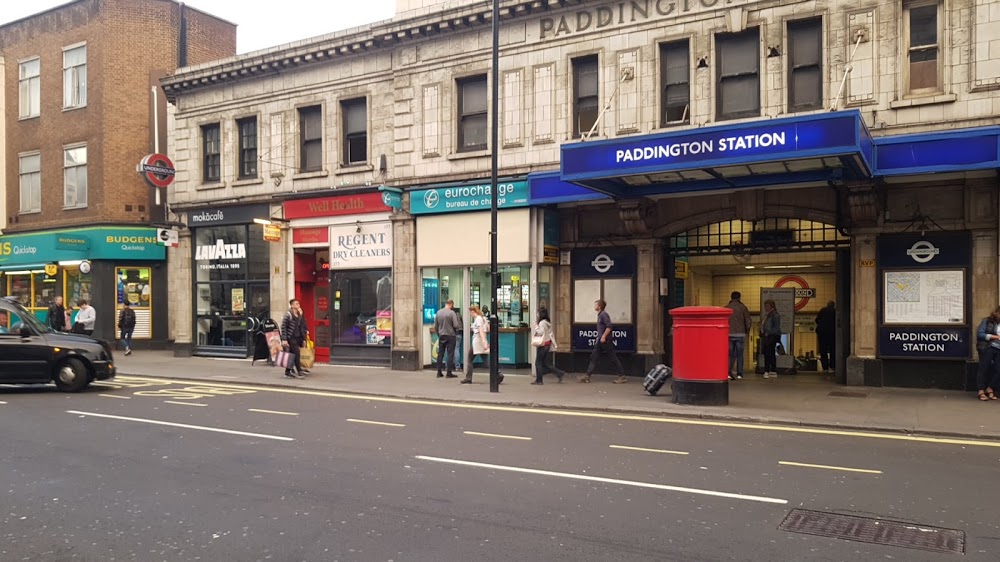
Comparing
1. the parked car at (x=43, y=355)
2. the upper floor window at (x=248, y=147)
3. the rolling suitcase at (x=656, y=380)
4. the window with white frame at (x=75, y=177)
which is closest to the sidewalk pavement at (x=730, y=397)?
the rolling suitcase at (x=656, y=380)

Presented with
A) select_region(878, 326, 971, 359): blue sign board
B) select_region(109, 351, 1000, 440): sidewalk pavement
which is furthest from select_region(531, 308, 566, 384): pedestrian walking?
select_region(878, 326, 971, 359): blue sign board

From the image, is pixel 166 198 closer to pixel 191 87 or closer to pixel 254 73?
pixel 191 87

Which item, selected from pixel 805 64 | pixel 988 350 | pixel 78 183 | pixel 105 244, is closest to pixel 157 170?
pixel 105 244

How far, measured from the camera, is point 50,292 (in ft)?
91.7

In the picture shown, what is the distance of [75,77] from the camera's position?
2720 cm

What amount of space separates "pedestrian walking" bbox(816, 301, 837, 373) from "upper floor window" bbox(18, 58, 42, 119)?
27887 millimetres

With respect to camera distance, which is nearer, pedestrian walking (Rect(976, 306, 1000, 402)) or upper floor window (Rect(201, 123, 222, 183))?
pedestrian walking (Rect(976, 306, 1000, 402))

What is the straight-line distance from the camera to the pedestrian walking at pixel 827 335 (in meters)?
17.6

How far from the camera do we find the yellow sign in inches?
828

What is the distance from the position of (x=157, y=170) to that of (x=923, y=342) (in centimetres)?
2139

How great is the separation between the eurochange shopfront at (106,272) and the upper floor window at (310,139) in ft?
23.1

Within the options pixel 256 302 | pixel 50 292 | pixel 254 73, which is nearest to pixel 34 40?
pixel 50 292

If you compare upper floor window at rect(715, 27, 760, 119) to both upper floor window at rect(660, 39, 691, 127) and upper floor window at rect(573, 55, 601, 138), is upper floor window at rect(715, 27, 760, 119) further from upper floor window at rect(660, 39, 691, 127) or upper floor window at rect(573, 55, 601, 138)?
upper floor window at rect(573, 55, 601, 138)

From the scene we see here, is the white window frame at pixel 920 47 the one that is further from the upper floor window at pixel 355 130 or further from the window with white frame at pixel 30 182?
the window with white frame at pixel 30 182
